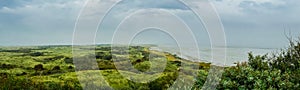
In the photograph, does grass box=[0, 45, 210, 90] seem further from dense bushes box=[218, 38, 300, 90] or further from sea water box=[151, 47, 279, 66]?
dense bushes box=[218, 38, 300, 90]

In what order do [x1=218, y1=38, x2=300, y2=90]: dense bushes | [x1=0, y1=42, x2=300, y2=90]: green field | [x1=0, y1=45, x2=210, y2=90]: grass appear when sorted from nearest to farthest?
[x1=218, y1=38, x2=300, y2=90]: dense bushes → [x1=0, y1=42, x2=300, y2=90]: green field → [x1=0, y1=45, x2=210, y2=90]: grass

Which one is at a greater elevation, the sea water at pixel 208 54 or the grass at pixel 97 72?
the sea water at pixel 208 54

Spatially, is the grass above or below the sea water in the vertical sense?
below

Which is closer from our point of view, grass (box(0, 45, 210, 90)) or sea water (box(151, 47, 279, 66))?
sea water (box(151, 47, 279, 66))

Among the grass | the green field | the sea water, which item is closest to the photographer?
the green field

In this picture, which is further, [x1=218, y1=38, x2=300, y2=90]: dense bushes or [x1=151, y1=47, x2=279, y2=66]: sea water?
[x1=151, y1=47, x2=279, y2=66]: sea water

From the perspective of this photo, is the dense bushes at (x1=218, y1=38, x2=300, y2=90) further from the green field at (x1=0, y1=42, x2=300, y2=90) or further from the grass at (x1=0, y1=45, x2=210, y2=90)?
the grass at (x1=0, y1=45, x2=210, y2=90)

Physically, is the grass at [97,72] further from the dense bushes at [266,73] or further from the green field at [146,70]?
the dense bushes at [266,73]

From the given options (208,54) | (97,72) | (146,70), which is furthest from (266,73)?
(97,72)

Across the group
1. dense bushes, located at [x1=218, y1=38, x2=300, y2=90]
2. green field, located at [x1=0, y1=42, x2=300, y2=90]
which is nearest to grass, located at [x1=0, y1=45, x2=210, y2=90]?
green field, located at [x1=0, y1=42, x2=300, y2=90]

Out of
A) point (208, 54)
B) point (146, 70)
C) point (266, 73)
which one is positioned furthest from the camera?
point (146, 70)

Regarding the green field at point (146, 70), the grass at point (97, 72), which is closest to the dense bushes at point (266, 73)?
the green field at point (146, 70)

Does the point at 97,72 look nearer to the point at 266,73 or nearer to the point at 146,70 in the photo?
the point at 146,70

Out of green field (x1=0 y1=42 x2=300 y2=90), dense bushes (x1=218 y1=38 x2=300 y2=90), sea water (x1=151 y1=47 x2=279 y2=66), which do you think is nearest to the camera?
dense bushes (x1=218 y1=38 x2=300 y2=90)
